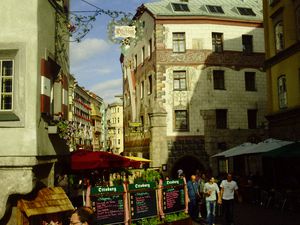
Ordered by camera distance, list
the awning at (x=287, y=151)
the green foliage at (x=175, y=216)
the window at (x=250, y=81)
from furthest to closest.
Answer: the window at (x=250, y=81), the awning at (x=287, y=151), the green foliage at (x=175, y=216)

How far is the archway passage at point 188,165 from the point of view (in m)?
30.9

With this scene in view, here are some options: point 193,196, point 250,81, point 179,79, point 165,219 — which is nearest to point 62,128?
point 165,219

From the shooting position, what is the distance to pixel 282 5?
2292 centimetres

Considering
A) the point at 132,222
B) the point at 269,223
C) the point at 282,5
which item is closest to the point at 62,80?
the point at 132,222

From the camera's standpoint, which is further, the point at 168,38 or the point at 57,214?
the point at 168,38

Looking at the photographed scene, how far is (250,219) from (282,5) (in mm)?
12758

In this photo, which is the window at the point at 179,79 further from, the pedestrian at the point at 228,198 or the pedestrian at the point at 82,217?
the pedestrian at the point at 82,217

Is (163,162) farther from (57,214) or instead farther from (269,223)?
(57,214)

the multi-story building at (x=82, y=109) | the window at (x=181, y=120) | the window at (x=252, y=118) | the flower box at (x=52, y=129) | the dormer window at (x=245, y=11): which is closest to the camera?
the flower box at (x=52, y=129)

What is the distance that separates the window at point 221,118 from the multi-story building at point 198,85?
0.18 feet

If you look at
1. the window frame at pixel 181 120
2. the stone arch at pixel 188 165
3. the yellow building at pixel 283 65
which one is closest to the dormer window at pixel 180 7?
the window frame at pixel 181 120

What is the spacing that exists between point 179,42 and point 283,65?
10.7 metres

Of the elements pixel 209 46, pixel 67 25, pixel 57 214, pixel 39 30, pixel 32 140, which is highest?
pixel 209 46

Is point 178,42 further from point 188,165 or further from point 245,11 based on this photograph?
point 188,165
